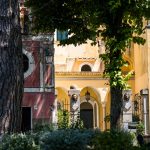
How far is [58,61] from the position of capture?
3706cm

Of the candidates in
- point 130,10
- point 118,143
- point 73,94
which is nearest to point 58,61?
point 73,94

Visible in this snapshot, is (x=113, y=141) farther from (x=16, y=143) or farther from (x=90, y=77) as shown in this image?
(x=90, y=77)

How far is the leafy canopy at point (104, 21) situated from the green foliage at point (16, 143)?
4.49 m

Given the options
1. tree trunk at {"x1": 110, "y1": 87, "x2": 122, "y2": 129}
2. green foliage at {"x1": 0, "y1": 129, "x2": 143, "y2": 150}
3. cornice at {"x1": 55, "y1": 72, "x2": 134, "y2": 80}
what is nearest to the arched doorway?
cornice at {"x1": 55, "y1": 72, "x2": 134, "y2": 80}

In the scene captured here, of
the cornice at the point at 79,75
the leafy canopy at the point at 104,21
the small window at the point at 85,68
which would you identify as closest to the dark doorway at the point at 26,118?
the leafy canopy at the point at 104,21

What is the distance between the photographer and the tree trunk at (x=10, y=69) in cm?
1017

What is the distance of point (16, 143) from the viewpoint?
33.1ft

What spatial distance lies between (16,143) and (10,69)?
55.6 inches

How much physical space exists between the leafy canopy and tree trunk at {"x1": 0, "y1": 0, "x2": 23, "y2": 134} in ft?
13.6

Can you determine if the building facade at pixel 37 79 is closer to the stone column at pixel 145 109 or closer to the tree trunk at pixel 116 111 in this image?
the stone column at pixel 145 109

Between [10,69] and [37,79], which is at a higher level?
[37,79]

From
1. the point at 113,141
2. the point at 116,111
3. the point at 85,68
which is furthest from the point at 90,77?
the point at 113,141

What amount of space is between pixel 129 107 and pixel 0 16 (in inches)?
542

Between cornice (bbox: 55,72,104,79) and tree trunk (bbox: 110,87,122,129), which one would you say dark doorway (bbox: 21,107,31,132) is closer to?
cornice (bbox: 55,72,104,79)
